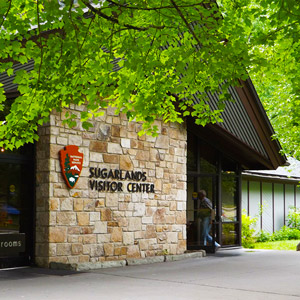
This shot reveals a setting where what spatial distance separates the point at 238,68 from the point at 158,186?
5.77 m

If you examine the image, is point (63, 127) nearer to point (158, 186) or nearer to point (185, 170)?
point (158, 186)

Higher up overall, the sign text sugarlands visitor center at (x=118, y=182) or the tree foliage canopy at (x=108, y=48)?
the tree foliage canopy at (x=108, y=48)

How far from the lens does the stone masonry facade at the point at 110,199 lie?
12008 mm

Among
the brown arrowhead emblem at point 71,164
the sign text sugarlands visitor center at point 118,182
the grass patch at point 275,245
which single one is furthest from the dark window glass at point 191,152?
the grass patch at point 275,245

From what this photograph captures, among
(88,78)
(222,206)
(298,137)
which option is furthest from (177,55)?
(298,137)

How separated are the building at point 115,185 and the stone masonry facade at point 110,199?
20 millimetres

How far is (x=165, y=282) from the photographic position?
10500mm

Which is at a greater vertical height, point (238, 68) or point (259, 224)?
point (238, 68)

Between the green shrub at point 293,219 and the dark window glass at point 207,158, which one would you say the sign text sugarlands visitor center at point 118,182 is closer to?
the dark window glass at point 207,158

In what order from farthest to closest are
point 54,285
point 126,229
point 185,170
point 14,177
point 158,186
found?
point 185,170
point 158,186
point 126,229
point 14,177
point 54,285

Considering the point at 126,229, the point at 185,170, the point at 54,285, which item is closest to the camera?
the point at 54,285

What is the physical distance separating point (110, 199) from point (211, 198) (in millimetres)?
4720

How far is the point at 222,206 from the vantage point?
17.8 metres

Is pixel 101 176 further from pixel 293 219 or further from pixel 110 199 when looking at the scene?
pixel 293 219
